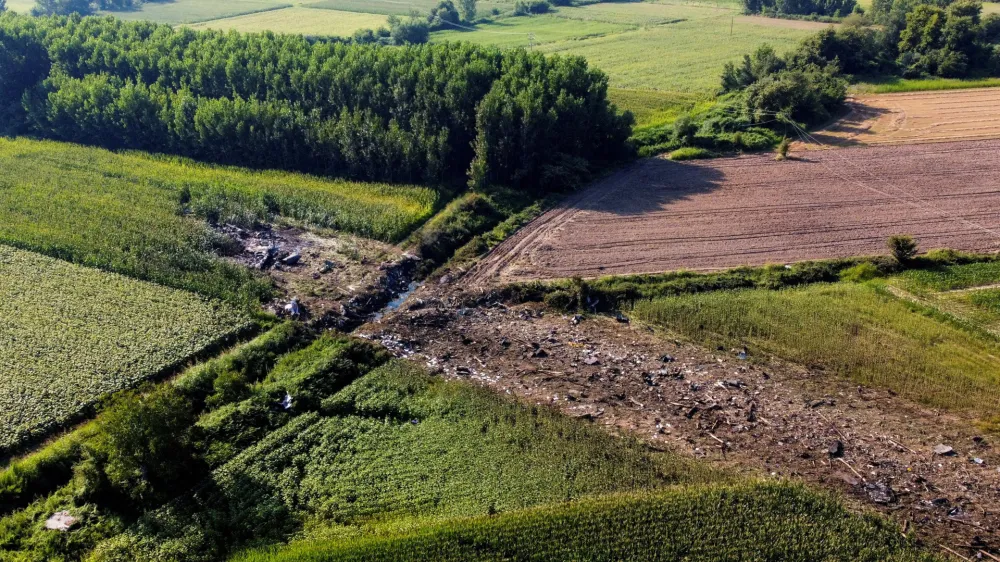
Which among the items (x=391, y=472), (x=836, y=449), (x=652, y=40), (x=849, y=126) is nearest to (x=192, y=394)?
(x=391, y=472)

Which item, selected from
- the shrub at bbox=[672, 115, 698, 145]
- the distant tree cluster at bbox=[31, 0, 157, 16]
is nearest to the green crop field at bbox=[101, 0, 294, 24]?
the distant tree cluster at bbox=[31, 0, 157, 16]

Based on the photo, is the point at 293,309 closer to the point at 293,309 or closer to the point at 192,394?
the point at 293,309

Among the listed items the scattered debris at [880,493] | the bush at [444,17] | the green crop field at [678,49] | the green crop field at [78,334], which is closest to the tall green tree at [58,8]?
the bush at [444,17]

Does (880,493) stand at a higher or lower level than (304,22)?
lower

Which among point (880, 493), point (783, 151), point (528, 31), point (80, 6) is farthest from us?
point (80, 6)

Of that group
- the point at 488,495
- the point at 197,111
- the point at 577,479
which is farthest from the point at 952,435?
the point at 197,111

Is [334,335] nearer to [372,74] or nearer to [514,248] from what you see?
[514,248]
